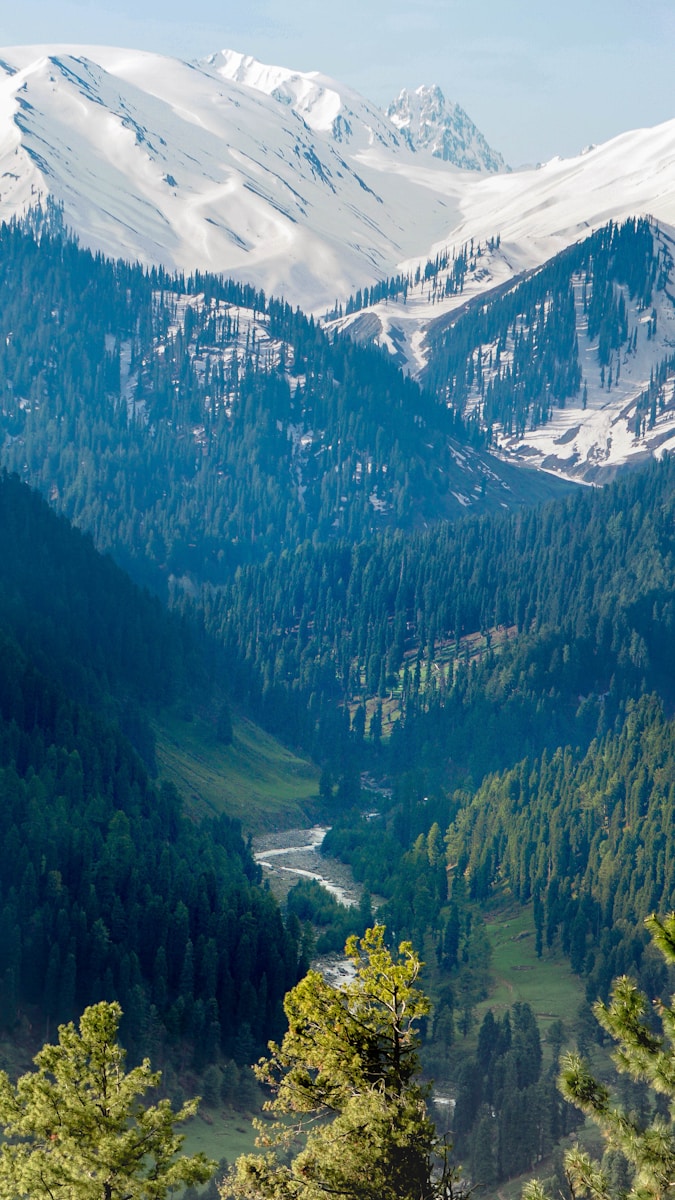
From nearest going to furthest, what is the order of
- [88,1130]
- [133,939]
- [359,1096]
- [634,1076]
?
[634,1076], [359,1096], [88,1130], [133,939]

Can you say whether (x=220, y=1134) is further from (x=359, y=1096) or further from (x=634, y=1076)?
(x=634, y=1076)

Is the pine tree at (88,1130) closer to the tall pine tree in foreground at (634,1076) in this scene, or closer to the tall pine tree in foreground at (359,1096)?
the tall pine tree in foreground at (359,1096)

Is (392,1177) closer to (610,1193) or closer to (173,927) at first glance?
(610,1193)

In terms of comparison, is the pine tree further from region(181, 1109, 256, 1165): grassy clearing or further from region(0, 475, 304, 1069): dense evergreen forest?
region(0, 475, 304, 1069): dense evergreen forest

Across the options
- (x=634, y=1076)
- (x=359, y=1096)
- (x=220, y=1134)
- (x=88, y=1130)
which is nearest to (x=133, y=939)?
(x=220, y=1134)

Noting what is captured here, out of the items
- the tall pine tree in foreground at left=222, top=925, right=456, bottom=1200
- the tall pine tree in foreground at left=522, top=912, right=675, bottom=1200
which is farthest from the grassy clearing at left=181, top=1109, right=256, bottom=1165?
the tall pine tree in foreground at left=522, top=912, right=675, bottom=1200

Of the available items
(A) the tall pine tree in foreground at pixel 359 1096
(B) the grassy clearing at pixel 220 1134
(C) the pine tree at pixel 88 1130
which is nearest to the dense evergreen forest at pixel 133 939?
(B) the grassy clearing at pixel 220 1134


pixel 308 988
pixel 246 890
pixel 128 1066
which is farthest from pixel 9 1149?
pixel 246 890
